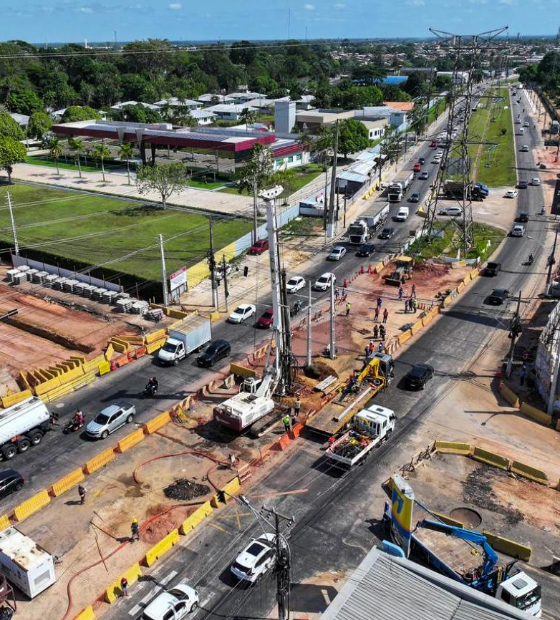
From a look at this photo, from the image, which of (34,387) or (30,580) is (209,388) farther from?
(30,580)

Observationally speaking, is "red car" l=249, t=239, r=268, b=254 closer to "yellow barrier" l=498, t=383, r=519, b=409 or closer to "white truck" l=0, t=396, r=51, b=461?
"yellow barrier" l=498, t=383, r=519, b=409

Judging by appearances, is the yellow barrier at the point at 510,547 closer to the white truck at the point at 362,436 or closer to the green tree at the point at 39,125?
the white truck at the point at 362,436

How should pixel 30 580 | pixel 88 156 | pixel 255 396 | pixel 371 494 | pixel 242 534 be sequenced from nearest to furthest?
1. pixel 30 580
2. pixel 242 534
3. pixel 371 494
4. pixel 255 396
5. pixel 88 156

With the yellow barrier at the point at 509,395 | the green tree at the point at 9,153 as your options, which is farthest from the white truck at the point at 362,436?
the green tree at the point at 9,153

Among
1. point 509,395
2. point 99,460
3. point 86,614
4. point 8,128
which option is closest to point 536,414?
point 509,395

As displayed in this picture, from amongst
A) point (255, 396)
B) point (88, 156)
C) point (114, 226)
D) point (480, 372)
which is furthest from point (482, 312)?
point (88, 156)

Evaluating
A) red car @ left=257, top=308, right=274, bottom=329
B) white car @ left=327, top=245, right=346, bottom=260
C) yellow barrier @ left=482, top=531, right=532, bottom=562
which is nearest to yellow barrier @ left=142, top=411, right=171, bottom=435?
red car @ left=257, top=308, right=274, bottom=329
